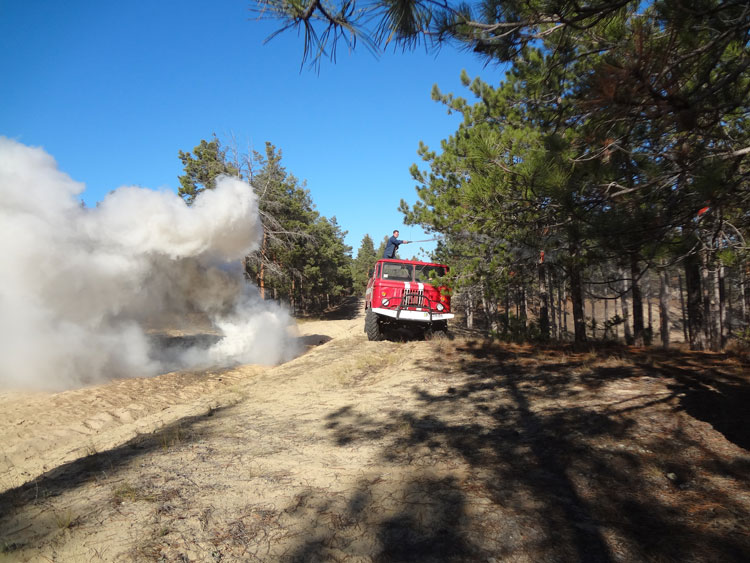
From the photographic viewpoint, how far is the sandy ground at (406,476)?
2.63m

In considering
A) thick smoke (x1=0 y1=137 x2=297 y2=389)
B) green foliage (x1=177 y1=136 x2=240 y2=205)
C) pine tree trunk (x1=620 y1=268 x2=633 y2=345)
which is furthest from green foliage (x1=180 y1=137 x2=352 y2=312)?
pine tree trunk (x1=620 y1=268 x2=633 y2=345)

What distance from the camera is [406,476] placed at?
3.65 meters

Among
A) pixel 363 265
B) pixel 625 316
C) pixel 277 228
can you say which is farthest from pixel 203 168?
pixel 363 265

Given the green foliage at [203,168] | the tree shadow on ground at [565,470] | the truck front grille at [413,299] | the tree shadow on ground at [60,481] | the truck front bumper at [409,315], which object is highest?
the green foliage at [203,168]

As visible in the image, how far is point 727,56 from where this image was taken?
14.6 ft

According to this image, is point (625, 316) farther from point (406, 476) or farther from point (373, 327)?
point (406, 476)

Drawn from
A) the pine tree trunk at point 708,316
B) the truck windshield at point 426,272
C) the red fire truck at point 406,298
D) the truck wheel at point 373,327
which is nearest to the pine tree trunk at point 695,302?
the pine tree trunk at point 708,316

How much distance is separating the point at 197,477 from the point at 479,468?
2.48m

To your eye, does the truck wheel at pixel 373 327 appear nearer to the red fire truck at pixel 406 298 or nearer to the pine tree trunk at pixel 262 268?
the red fire truck at pixel 406 298

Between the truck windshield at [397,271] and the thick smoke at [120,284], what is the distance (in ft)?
13.1

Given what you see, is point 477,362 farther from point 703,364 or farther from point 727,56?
point 727,56

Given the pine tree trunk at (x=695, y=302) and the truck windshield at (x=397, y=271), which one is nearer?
the pine tree trunk at (x=695, y=302)

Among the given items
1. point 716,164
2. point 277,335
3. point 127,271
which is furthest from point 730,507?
point 277,335

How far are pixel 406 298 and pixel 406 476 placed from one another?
840 cm
